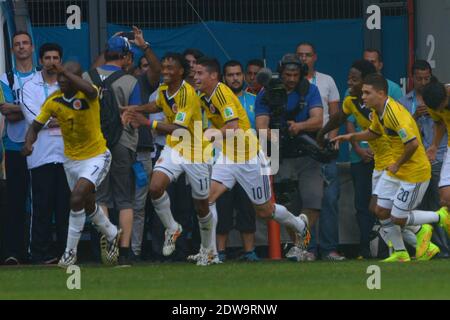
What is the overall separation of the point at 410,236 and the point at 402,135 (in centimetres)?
148

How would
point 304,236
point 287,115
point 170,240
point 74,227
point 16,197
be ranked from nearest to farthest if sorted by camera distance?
point 74,227 → point 170,240 → point 304,236 → point 287,115 → point 16,197

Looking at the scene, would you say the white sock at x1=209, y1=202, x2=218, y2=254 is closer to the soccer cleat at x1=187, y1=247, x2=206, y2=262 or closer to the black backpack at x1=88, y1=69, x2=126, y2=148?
the soccer cleat at x1=187, y1=247, x2=206, y2=262

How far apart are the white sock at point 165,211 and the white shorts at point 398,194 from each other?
2.24 m

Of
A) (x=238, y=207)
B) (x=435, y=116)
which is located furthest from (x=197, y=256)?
(x=435, y=116)

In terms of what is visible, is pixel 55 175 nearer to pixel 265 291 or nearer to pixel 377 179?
pixel 377 179

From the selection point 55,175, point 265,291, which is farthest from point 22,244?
point 265,291

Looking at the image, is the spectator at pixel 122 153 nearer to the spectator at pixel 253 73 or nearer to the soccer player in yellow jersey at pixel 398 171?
the spectator at pixel 253 73

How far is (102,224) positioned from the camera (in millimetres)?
15125

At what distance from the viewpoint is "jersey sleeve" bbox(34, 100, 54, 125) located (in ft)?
48.8

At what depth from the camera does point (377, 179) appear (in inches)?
634

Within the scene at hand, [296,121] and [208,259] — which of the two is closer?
[208,259]

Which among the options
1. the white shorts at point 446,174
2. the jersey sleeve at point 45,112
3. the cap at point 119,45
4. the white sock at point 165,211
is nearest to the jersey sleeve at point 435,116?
the white shorts at point 446,174

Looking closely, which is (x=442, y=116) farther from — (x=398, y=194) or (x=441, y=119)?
(x=398, y=194)

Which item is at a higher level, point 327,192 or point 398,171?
point 398,171
